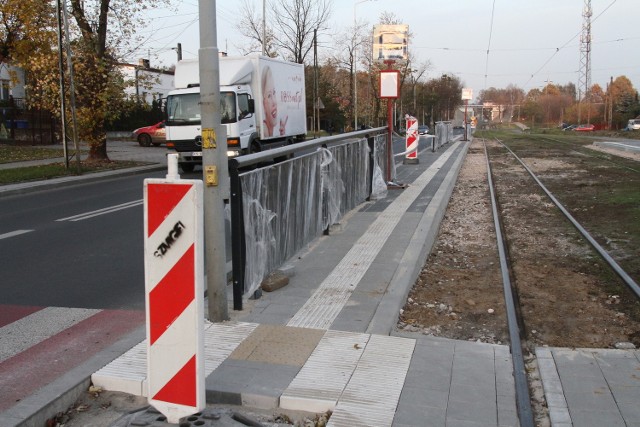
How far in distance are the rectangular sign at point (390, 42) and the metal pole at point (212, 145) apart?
10275mm

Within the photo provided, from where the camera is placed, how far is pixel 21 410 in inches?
144

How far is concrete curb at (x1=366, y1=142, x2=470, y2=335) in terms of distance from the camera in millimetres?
5234

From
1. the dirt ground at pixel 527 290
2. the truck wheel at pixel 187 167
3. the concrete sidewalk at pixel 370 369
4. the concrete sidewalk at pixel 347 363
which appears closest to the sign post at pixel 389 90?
the dirt ground at pixel 527 290

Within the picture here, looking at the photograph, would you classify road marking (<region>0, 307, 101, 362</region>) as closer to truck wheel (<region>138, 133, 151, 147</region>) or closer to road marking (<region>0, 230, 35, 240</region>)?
road marking (<region>0, 230, 35, 240</region>)

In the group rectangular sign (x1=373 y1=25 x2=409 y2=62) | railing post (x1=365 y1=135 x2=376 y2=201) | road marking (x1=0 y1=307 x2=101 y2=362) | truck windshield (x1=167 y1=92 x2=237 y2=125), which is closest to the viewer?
road marking (x1=0 y1=307 x2=101 y2=362)

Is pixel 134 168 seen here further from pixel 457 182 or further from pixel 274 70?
pixel 457 182

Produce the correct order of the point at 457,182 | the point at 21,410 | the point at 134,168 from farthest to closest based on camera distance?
the point at 134,168, the point at 457,182, the point at 21,410

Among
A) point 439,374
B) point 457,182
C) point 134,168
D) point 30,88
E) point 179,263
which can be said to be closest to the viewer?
point 179,263

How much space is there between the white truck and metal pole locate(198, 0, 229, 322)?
1376 cm

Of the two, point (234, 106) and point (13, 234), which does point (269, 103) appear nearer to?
point (234, 106)

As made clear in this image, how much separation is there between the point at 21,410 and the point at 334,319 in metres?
2.50

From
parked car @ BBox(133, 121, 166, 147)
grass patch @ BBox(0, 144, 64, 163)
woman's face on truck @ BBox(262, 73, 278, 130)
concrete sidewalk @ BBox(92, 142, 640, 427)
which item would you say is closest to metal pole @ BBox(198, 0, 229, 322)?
concrete sidewalk @ BBox(92, 142, 640, 427)

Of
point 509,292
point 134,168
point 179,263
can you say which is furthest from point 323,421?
point 134,168

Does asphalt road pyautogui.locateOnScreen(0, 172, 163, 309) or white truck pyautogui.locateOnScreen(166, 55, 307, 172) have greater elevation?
white truck pyautogui.locateOnScreen(166, 55, 307, 172)
